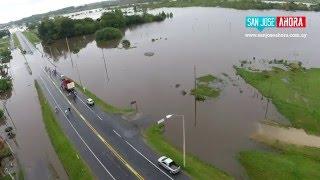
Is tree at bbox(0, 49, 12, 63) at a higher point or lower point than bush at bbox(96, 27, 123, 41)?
lower

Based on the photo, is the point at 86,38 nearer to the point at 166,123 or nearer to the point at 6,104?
the point at 6,104

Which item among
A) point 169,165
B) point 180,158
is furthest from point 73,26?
point 169,165

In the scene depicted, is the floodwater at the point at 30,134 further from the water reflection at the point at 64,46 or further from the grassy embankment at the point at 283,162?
the grassy embankment at the point at 283,162

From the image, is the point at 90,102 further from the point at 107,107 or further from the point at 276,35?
the point at 276,35

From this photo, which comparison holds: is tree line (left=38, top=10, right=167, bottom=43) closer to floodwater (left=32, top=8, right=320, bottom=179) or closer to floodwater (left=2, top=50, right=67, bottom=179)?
floodwater (left=32, top=8, right=320, bottom=179)

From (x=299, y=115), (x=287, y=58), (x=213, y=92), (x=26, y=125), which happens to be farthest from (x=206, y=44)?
(x=26, y=125)

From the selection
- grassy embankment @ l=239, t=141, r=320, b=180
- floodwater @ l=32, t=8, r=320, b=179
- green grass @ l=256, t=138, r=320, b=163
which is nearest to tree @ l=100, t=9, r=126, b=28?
floodwater @ l=32, t=8, r=320, b=179

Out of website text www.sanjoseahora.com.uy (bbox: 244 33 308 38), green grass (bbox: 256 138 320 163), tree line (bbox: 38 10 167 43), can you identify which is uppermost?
tree line (bbox: 38 10 167 43)

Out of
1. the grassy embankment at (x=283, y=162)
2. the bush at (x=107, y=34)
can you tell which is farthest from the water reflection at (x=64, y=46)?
the grassy embankment at (x=283, y=162)

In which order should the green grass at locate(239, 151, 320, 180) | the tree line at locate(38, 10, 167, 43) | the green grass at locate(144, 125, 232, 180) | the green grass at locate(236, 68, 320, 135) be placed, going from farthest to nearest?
the tree line at locate(38, 10, 167, 43) → the green grass at locate(236, 68, 320, 135) → the green grass at locate(144, 125, 232, 180) → the green grass at locate(239, 151, 320, 180)
